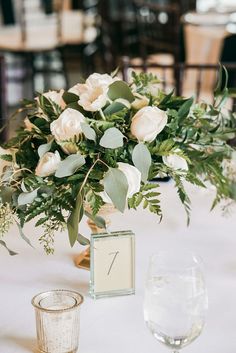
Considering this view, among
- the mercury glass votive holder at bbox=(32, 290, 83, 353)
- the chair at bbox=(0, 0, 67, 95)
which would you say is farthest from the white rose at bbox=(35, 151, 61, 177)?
the chair at bbox=(0, 0, 67, 95)

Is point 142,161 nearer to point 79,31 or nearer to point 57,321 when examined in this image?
point 57,321

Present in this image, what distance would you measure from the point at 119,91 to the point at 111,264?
0.31 meters

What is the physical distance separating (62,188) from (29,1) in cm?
525

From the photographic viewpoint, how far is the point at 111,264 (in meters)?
1.22

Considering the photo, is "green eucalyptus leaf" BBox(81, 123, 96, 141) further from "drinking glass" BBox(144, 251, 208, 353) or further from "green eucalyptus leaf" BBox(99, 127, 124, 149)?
"drinking glass" BBox(144, 251, 208, 353)

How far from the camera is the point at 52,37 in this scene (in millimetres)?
5133

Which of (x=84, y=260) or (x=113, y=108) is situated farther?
(x=84, y=260)

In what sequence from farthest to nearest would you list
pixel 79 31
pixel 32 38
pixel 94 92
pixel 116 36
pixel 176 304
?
pixel 116 36, pixel 79 31, pixel 32 38, pixel 94 92, pixel 176 304

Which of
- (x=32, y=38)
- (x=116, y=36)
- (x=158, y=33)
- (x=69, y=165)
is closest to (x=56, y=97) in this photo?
(x=69, y=165)

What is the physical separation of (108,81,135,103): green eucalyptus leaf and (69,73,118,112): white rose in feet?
0.04

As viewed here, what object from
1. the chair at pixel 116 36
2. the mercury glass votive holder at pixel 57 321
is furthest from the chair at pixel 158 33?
the mercury glass votive holder at pixel 57 321

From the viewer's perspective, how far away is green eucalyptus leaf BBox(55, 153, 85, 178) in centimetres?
115

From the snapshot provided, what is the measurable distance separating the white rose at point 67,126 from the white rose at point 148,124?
0.10m

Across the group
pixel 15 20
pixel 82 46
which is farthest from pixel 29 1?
pixel 82 46
